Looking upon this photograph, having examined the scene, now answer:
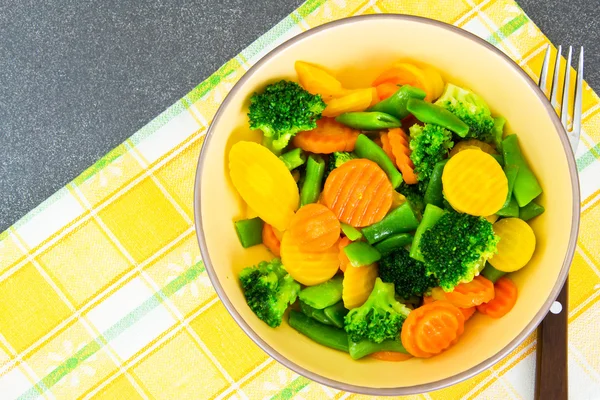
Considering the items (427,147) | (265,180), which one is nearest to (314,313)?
(265,180)

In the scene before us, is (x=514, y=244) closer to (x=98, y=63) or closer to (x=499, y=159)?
(x=499, y=159)

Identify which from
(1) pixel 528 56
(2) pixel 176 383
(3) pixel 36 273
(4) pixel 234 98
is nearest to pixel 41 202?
(3) pixel 36 273

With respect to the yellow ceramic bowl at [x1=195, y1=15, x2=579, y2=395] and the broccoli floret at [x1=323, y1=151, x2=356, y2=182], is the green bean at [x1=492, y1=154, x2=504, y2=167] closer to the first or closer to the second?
the yellow ceramic bowl at [x1=195, y1=15, x2=579, y2=395]

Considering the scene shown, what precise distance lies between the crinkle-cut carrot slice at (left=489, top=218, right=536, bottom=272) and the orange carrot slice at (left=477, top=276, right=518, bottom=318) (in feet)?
0.11

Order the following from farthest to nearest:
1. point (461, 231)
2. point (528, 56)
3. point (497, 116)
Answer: point (528, 56) → point (497, 116) → point (461, 231)

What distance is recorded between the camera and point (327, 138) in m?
1.20

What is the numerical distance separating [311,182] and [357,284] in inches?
8.4

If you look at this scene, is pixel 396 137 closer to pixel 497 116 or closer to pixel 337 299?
pixel 497 116

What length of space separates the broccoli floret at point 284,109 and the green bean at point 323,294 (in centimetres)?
30

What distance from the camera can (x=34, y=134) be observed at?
1.52 m

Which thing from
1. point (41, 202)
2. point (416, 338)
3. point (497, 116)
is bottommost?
point (416, 338)

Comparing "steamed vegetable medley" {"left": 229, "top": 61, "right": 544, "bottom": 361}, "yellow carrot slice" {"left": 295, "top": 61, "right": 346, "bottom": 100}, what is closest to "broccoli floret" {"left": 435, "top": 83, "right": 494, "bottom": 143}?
"steamed vegetable medley" {"left": 229, "top": 61, "right": 544, "bottom": 361}

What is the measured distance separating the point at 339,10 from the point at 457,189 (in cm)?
59

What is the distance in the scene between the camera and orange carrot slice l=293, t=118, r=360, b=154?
3.92 ft
